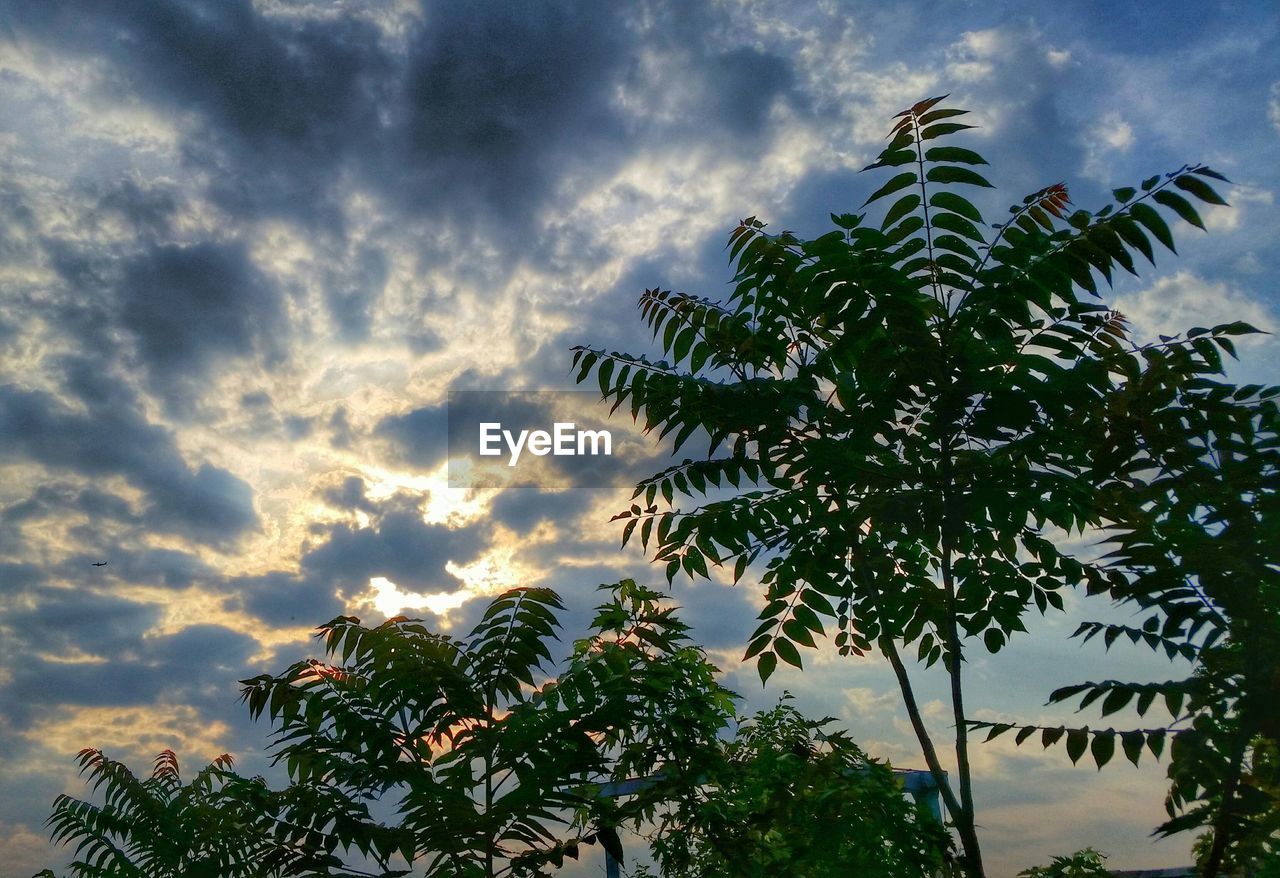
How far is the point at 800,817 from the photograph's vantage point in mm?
4109

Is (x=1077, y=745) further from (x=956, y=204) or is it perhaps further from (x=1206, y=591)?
(x=956, y=204)

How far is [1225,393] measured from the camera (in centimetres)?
334

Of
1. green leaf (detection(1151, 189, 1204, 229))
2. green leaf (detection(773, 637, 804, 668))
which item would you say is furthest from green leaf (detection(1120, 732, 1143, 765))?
green leaf (detection(1151, 189, 1204, 229))

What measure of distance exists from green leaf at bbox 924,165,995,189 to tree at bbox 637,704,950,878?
2712 mm

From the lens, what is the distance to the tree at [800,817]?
396 cm

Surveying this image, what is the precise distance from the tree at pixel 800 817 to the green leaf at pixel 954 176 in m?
2.71

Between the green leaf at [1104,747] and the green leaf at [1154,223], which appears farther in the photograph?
the green leaf at [1154,223]

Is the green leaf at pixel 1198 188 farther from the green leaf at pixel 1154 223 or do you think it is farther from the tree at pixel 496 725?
the tree at pixel 496 725

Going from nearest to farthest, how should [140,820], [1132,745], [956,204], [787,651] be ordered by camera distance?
[1132,745]
[956,204]
[787,651]
[140,820]

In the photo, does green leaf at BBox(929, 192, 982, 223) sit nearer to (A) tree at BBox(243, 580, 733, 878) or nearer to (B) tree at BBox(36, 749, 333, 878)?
(A) tree at BBox(243, 580, 733, 878)

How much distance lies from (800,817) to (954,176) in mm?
2992

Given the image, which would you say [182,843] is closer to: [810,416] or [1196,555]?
[810,416]

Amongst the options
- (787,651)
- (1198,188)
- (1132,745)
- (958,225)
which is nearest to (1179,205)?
(1198,188)

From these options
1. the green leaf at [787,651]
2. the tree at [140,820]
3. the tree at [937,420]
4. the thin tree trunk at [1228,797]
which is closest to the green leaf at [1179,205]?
the tree at [937,420]
